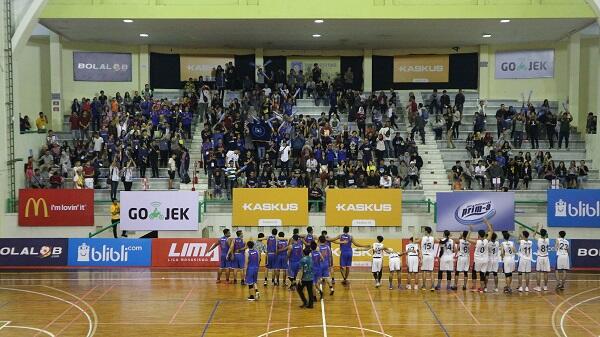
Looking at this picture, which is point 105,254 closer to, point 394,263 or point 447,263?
point 394,263

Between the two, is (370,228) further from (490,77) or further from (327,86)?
(490,77)

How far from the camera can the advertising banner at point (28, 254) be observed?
90.2ft

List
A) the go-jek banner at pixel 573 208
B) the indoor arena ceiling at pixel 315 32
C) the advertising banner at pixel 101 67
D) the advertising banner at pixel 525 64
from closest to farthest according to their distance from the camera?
the go-jek banner at pixel 573 208 → the indoor arena ceiling at pixel 315 32 → the advertising banner at pixel 101 67 → the advertising banner at pixel 525 64

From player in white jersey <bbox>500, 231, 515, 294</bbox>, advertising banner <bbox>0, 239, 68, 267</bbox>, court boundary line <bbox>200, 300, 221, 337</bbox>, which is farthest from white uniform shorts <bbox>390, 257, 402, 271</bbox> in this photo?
advertising banner <bbox>0, 239, 68, 267</bbox>

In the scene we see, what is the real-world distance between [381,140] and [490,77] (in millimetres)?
12221

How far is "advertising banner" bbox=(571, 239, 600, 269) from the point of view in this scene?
27.1m

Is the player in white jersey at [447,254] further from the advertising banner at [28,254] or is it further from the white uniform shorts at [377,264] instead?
the advertising banner at [28,254]

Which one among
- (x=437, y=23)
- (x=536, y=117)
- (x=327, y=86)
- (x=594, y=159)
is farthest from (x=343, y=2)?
(x=594, y=159)

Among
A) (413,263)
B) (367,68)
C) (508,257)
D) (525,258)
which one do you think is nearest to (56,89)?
(367,68)

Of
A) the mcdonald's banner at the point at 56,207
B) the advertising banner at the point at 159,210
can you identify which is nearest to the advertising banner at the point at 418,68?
the advertising banner at the point at 159,210

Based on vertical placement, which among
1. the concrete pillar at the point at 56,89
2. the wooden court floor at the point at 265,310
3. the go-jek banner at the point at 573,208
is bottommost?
the wooden court floor at the point at 265,310

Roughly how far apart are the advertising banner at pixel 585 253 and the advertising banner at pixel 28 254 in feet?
61.8

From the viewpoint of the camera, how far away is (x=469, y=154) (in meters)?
37.4

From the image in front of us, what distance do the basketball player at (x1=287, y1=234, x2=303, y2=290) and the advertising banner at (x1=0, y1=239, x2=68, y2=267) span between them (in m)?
9.40
